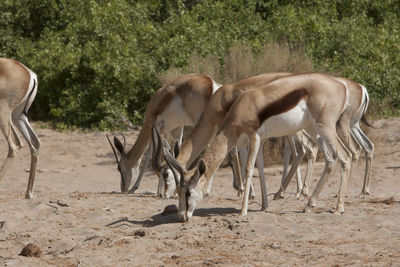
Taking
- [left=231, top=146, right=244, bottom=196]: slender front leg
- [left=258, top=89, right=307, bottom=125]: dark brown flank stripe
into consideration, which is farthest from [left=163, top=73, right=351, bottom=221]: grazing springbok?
[left=231, top=146, right=244, bottom=196]: slender front leg

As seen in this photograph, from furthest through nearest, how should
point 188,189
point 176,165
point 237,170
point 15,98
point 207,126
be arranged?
point 237,170, point 15,98, point 207,126, point 176,165, point 188,189

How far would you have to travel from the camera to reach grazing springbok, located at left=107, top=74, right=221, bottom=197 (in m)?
11.1

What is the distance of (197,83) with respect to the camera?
1113 centimetres

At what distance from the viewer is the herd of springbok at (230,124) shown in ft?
28.0

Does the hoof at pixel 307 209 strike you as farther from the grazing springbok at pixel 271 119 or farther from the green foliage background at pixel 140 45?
the green foliage background at pixel 140 45

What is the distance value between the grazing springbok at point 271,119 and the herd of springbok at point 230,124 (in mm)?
12

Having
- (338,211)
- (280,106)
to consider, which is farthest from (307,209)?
(280,106)

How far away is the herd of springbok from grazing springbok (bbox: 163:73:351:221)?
12mm

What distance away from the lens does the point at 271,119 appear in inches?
335

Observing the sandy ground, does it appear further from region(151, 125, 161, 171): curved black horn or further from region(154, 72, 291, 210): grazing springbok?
region(154, 72, 291, 210): grazing springbok

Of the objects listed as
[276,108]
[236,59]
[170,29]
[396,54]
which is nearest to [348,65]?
[396,54]

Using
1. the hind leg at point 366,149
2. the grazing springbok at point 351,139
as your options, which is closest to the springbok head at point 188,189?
the grazing springbok at point 351,139

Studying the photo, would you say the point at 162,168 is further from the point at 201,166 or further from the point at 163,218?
the point at 201,166

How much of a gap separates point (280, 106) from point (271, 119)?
0.65ft
